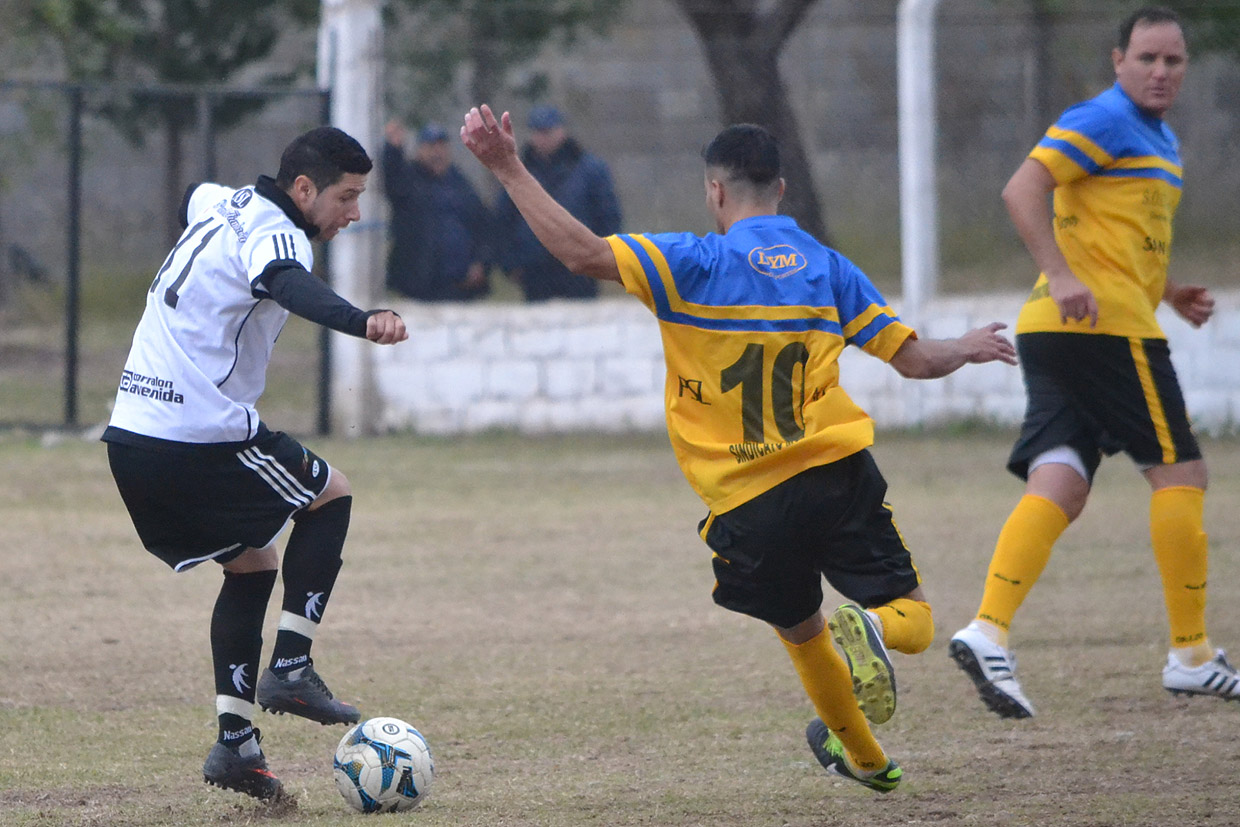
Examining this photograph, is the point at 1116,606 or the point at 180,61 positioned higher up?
the point at 180,61

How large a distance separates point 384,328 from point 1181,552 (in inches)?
109

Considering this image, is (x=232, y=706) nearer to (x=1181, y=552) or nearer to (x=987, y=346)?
(x=987, y=346)

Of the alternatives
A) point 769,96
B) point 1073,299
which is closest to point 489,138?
point 1073,299

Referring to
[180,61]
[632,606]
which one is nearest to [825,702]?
[632,606]

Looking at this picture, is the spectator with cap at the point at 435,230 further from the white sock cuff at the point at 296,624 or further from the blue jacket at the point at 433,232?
the white sock cuff at the point at 296,624

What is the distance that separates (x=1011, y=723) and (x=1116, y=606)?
1852 millimetres

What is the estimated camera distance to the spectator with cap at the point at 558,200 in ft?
39.6

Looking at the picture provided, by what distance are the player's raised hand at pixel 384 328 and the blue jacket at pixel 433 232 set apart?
8597mm

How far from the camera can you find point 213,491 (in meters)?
4.07

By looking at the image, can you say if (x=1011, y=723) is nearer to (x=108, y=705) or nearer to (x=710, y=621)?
(x=710, y=621)

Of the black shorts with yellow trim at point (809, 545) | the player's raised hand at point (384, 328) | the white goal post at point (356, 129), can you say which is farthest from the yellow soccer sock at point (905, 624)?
the white goal post at point (356, 129)

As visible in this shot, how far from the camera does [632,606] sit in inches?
265

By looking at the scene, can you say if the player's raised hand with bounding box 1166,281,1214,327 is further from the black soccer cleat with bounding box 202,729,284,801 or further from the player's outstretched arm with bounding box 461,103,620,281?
the black soccer cleat with bounding box 202,729,284,801

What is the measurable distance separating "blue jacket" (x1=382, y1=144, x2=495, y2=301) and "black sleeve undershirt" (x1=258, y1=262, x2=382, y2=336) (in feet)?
27.3
